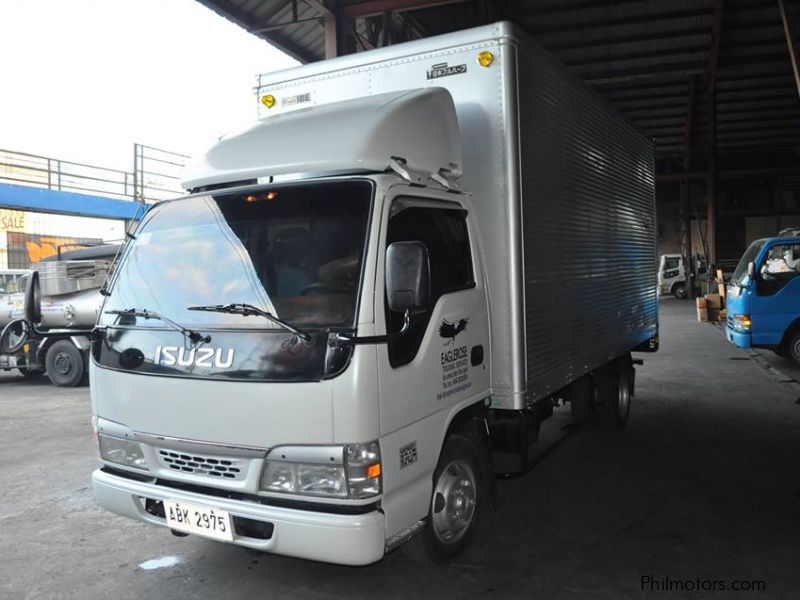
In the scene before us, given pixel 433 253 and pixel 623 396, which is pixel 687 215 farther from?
pixel 433 253

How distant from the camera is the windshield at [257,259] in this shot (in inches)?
112

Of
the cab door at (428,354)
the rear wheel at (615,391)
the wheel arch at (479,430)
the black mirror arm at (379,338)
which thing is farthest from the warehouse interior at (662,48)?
the black mirror arm at (379,338)

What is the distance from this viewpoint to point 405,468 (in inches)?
117

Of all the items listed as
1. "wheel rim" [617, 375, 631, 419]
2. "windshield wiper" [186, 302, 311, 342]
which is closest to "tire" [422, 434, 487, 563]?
"windshield wiper" [186, 302, 311, 342]

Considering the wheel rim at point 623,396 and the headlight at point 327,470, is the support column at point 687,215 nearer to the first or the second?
the wheel rim at point 623,396

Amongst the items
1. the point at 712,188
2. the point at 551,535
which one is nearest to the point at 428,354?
the point at 551,535

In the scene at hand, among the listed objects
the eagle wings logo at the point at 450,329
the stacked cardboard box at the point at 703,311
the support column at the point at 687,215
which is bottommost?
the stacked cardboard box at the point at 703,311

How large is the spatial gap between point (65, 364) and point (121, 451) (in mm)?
8835

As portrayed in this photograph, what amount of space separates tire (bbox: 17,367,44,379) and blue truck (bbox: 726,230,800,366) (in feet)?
40.2

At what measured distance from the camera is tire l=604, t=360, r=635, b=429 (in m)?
6.43

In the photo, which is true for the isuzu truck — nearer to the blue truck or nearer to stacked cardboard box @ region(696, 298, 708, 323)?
the blue truck

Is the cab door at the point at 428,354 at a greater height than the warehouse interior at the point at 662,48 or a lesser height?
lesser

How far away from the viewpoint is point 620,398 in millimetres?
6586

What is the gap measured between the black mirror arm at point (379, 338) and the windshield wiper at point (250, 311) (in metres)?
0.16
